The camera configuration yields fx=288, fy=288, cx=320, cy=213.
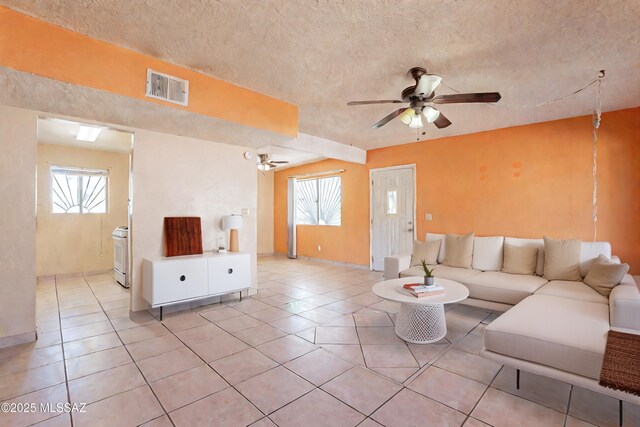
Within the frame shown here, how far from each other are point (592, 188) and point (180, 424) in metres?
5.02

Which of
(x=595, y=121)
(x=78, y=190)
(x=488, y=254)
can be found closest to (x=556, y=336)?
(x=488, y=254)

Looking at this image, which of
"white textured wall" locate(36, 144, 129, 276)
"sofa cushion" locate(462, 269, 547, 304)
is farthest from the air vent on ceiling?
"white textured wall" locate(36, 144, 129, 276)

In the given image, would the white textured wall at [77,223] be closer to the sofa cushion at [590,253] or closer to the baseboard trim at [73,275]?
the baseboard trim at [73,275]

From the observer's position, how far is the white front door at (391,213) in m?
5.48

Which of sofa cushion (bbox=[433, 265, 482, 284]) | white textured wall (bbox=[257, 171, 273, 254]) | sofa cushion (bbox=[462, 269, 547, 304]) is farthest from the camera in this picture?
white textured wall (bbox=[257, 171, 273, 254])

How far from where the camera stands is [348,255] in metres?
6.50

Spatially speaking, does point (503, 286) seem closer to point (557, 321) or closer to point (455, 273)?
point (455, 273)

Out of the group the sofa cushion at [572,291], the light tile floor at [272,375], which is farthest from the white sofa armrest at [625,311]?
the light tile floor at [272,375]

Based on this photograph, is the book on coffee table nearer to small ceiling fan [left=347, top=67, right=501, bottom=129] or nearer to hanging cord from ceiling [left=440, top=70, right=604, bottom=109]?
small ceiling fan [left=347, top=67, right=501, bottom=129]

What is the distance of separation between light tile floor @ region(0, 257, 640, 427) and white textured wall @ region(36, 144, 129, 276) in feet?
6.76

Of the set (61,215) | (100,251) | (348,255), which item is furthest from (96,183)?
(348,255)

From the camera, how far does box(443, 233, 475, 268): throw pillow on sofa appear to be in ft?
13.1

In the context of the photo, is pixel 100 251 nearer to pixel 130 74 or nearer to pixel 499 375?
pixel 130 74

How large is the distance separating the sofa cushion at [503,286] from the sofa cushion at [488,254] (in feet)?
1.09
